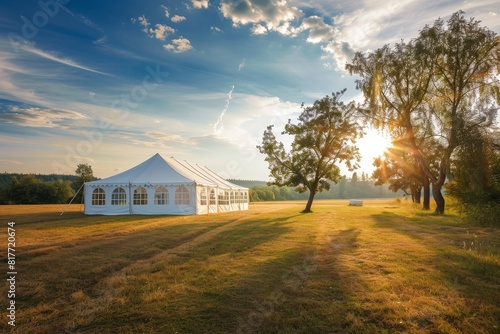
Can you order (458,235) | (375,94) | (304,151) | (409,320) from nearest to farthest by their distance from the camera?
(409,320) < (458,235) < (375,94) < (304,151)

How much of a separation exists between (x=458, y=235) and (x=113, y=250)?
484 inches

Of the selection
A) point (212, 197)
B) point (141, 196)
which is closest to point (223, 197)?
point (212, 197)

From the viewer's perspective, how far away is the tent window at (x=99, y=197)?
925 inches

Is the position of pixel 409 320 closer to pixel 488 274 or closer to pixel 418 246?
pixel 488 274

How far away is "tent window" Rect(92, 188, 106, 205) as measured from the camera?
23.5 meters

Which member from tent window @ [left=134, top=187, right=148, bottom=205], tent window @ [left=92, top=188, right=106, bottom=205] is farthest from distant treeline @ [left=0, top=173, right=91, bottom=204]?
tent window @ [left=134, top=187, right=148, bottom=205]

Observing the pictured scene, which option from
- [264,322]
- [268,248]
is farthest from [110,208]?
[264,322]

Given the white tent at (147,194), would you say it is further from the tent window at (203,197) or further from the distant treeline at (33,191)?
the distant treeline at (33,191)

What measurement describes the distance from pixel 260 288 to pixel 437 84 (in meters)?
20.8

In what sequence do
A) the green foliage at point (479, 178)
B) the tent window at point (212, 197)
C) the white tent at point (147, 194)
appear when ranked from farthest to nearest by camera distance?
the tent window at point (212, 197)
the white tent at point (147, 194)
the green foliage at point (479, 178)

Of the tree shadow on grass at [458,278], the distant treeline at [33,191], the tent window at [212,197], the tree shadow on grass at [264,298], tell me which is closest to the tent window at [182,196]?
the tent window at [212,197]

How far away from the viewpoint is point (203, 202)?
24438 mm

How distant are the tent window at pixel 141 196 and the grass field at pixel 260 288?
13.5 m

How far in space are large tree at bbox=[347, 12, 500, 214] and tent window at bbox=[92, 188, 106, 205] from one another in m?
21.5
